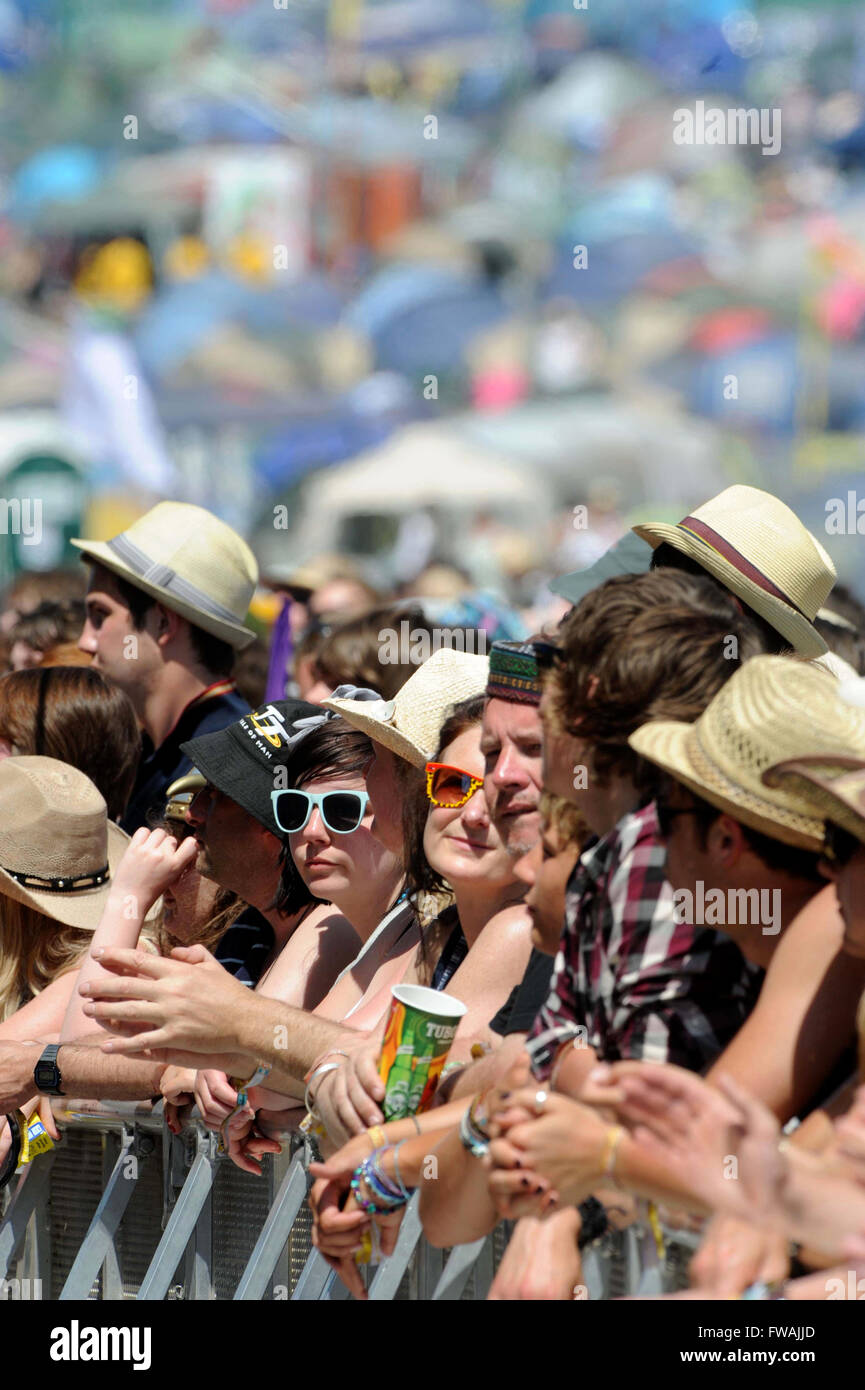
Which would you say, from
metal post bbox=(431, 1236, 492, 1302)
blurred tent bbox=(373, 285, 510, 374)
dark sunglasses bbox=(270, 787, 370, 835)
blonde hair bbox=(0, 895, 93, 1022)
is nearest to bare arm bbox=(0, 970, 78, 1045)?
blonde hair bbox=(0, 895, 93, 1022)

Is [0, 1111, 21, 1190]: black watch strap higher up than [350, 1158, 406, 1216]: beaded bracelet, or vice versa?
[350, 1158, 406, 1216]: beaded bracelet

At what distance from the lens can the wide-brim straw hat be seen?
2188mm

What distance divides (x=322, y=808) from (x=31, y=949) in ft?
3.41

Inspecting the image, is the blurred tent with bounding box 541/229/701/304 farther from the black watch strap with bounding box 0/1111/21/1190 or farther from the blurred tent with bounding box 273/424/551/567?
the black watch strap with bounding box 0/1111/21/1190

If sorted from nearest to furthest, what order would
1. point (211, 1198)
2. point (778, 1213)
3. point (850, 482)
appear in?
point (778, 1213) < point (211, 1198) < point (850, 482)

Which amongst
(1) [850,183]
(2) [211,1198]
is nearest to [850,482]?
(1) [850,183]

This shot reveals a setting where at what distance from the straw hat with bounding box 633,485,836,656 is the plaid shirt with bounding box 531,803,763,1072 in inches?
47.8

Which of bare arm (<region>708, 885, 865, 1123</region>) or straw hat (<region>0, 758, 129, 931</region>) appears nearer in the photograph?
bare arm (<region>708, 885, 865, 1123</region>)

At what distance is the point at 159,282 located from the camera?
115 ft

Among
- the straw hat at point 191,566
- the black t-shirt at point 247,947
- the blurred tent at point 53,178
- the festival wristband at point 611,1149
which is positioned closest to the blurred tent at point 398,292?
the blurred tent at point 53,178

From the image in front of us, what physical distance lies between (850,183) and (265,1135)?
1266 inches

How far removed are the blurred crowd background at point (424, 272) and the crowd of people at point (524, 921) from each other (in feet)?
29.7

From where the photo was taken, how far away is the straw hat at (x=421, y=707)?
358 cm

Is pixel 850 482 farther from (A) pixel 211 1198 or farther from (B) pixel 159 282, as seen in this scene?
(A) pixel 211 1198
